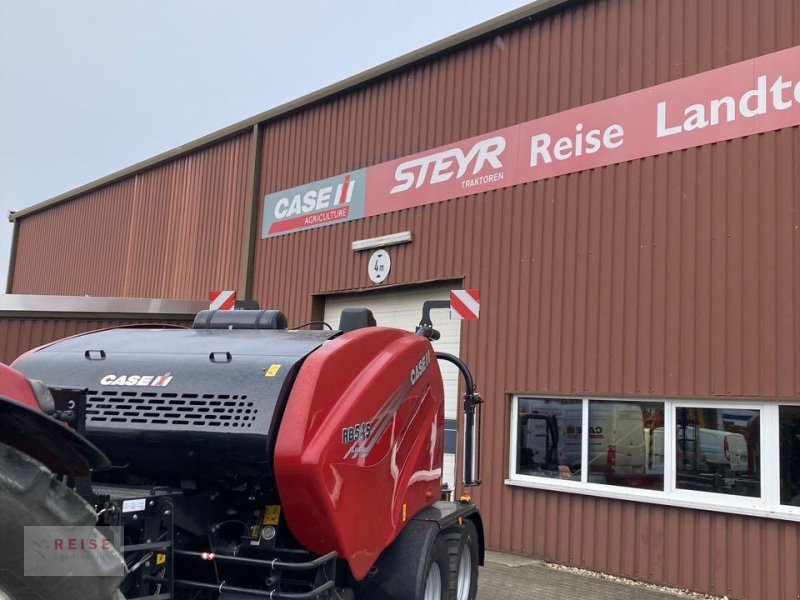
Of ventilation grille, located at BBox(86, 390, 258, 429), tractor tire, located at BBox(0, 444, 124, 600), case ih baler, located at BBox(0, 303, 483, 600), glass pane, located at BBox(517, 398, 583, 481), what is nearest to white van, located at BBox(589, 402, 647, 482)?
glass pane, located at BBox(517, 398, 583, 481)

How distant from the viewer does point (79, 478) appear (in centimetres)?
275

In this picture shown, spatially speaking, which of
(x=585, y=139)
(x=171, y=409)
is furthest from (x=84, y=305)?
(x=171, y=409)

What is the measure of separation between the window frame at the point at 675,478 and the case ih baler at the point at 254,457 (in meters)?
Result: 4.12

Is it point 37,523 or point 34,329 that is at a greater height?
point 34,329

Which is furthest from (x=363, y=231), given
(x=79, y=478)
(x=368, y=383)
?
(x=79, y=478)

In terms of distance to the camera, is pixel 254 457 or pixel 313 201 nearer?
pixel 254 457

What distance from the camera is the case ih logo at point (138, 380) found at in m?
4.00

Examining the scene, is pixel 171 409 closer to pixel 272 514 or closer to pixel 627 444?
pixel 272 514

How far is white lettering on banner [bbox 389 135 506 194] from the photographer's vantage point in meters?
10.2

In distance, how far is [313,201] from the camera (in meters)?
12.8

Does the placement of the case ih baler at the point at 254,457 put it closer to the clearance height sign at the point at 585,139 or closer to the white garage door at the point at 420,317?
the clearance height sign at the point at 585,139

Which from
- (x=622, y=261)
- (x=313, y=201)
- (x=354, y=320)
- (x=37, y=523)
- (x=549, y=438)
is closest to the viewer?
(x=37, y=523)

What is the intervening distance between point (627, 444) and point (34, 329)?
945 cm

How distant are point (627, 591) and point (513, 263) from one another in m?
4.26
